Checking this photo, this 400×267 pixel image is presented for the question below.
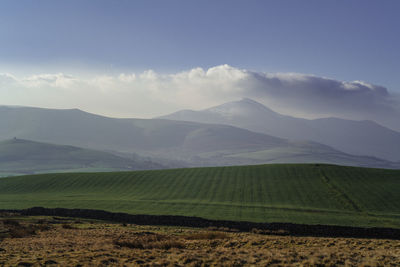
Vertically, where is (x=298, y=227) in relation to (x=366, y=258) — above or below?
below

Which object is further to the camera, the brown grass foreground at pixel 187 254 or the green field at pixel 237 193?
the green field at pixel 237 193

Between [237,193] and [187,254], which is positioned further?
[237,193]

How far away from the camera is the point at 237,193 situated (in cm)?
7056

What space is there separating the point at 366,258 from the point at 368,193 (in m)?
52.7

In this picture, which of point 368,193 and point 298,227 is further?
point 368,193

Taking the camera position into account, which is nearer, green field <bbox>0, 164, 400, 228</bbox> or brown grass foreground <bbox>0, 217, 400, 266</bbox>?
brown grass foreground <bbox>0, 217, 400, 266</bbox>

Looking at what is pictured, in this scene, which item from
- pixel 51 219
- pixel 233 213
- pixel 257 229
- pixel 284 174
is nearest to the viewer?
pixel 257 229

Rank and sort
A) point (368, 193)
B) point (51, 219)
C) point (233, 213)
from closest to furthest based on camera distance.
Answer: point (51, 219), point (233, 213), point (368, 193)

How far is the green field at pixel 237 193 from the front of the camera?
2112 inches

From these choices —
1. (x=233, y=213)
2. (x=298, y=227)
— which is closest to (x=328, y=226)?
(x=298, y=227)

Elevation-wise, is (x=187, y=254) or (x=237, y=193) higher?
(x=187, y=254)

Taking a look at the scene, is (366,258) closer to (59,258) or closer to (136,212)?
(59,258)

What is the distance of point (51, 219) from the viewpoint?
4919 centimetres

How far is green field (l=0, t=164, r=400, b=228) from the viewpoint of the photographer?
176ft
